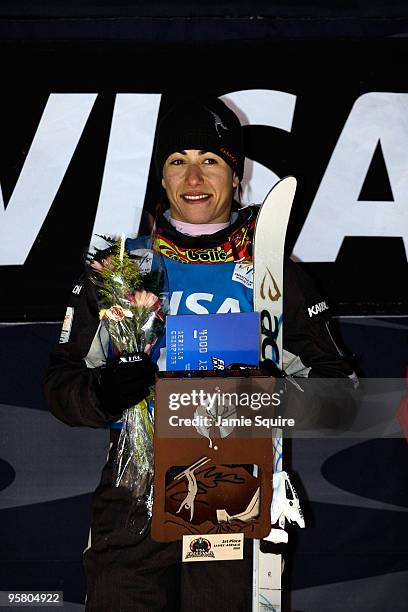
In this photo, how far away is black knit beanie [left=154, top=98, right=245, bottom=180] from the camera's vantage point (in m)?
2.22

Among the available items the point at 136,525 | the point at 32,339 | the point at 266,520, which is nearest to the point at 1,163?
the point at 32,339

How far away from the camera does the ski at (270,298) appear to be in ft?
6.68

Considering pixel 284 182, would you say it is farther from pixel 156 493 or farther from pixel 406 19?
pixel 406 19

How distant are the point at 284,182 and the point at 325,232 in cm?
79

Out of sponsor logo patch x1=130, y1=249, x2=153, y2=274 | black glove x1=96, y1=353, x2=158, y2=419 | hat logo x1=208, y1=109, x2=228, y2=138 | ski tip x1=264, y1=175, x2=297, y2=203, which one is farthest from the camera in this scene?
hat logo x1=208, y1=109, x2=228, y2=138

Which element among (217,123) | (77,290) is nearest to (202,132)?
(217,123)

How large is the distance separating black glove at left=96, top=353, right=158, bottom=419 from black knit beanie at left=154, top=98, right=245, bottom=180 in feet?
2.14

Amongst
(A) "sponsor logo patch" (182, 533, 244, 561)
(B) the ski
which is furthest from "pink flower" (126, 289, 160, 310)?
(A) "sponsor logo patch" (182, 533, 244, 561)

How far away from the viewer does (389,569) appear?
2.97m

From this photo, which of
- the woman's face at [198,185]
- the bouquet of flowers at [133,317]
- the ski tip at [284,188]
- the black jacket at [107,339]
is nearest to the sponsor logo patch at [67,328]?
the black jacket at [107,339]

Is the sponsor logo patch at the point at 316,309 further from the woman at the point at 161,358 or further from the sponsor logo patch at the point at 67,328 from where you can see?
the sponsor logo patch at the point at 67,328

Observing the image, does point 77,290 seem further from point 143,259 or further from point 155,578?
point 155,578

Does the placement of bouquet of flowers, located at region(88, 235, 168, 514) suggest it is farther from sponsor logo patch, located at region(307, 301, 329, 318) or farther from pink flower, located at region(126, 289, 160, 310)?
sponsor logo patch, located at region(307, 301, 329, 318)

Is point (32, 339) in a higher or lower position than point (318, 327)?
higher
